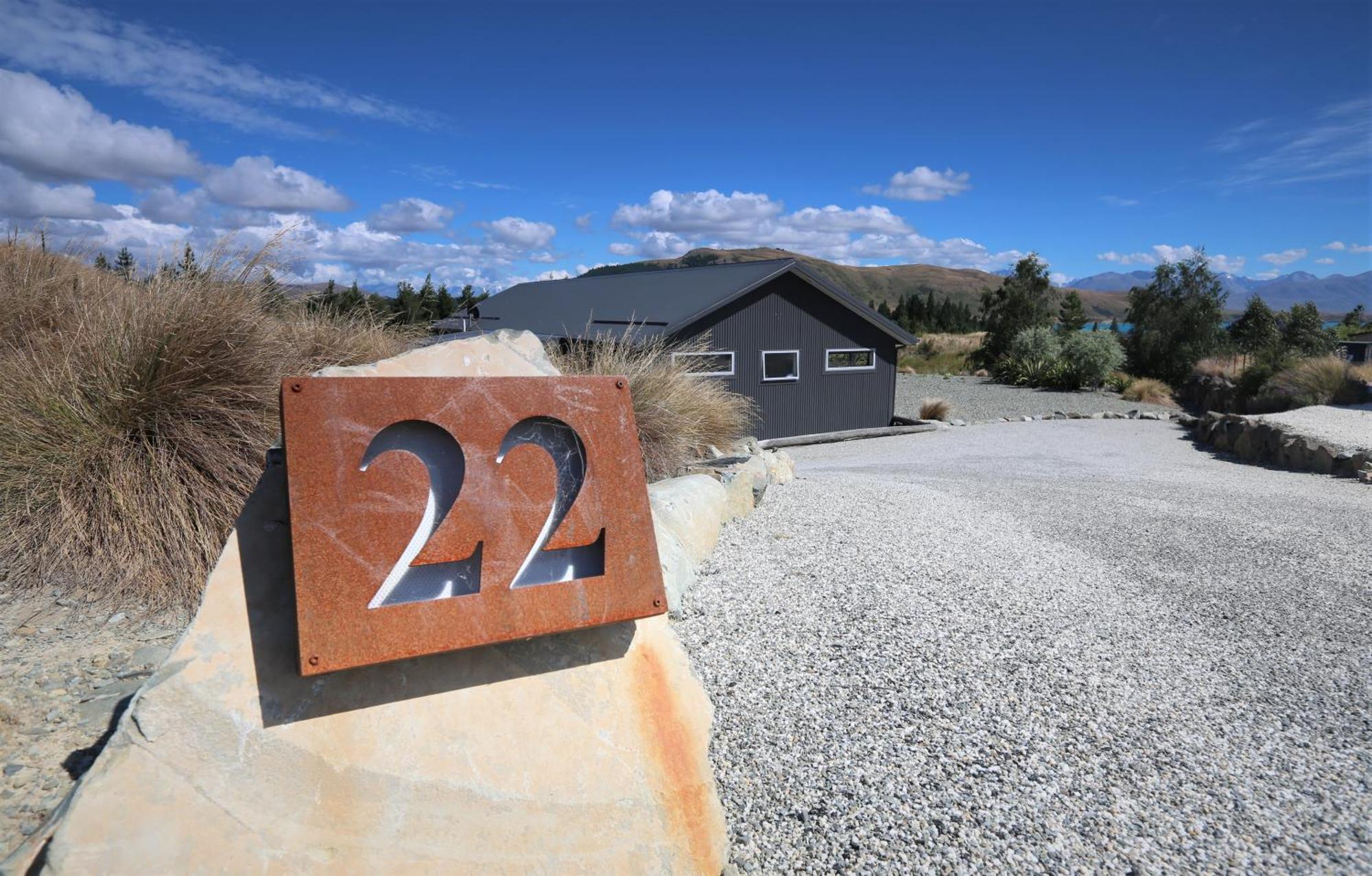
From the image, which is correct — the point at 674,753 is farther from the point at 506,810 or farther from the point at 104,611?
the point at 104,611

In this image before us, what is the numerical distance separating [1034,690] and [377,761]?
2.76 metres

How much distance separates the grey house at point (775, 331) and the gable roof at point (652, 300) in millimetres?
39

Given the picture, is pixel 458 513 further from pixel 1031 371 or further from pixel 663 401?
pixel 1031 371

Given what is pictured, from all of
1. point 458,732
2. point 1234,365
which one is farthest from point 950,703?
point 1234,365

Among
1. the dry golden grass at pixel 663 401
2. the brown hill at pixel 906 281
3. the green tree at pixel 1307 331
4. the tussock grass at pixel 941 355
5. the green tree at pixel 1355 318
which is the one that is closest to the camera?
the dry golden grass at pixel 663 401

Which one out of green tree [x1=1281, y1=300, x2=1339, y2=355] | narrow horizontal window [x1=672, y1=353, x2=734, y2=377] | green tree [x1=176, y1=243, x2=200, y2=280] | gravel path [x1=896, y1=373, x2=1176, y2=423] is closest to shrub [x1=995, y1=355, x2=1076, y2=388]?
gravel path [x1=896, y1=373, x2=1176, y2=423]

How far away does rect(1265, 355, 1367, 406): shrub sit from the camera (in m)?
15.2

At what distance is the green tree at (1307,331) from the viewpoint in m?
23.2

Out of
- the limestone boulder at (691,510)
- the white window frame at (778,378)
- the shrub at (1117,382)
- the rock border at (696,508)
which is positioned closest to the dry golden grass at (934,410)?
the white window frame at (778,378)

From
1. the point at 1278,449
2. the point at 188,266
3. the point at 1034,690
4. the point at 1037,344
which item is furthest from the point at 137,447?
the point at 1037,344

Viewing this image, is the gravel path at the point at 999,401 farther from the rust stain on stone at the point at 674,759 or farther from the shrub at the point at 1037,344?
the rust stain on stone at the point at 674,759

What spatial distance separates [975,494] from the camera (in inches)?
309

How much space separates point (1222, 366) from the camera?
22297mm

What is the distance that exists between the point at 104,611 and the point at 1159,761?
4.61m
